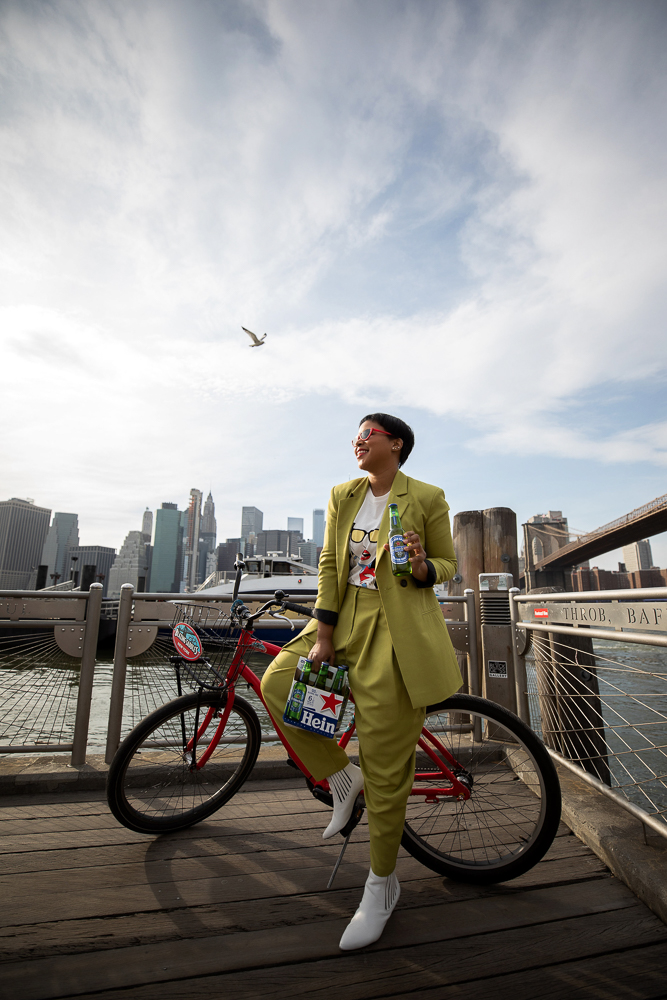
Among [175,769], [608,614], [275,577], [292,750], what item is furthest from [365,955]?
[275,577]

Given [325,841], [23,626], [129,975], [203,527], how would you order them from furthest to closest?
[203,527], [23,626], [325,841], [129,975]

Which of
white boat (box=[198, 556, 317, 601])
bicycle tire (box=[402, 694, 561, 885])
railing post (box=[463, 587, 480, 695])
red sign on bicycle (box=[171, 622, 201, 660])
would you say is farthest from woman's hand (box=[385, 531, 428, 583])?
white boat (box=[198, 556, 317, 601])

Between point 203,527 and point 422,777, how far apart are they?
12895cm

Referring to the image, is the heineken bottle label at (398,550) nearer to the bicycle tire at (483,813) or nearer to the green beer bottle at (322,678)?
the green beer bottle at (322,678)

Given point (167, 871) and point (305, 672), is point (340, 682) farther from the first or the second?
point (167, 871)

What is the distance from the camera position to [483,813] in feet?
6.72

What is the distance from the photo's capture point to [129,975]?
1.34m

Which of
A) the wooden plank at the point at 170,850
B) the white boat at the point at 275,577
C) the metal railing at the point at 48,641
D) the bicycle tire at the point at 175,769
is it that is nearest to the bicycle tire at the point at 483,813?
the wooden plank at the point at 170,850

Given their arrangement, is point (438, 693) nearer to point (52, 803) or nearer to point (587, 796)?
point (587, 796)

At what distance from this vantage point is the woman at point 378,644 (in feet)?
5.17

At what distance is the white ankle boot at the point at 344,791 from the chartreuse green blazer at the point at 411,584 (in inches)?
17.8

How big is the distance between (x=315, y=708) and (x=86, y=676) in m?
1.82

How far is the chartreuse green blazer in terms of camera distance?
162 centimetres

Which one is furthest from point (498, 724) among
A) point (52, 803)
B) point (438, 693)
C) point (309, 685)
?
point (52, 803)
